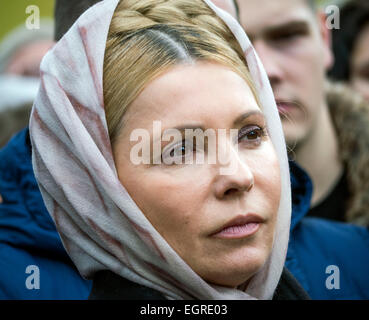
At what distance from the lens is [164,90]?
133 centimetres

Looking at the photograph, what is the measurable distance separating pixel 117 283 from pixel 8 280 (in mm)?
345

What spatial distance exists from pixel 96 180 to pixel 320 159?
1713 millimetres

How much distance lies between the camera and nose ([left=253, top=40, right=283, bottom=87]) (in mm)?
2373

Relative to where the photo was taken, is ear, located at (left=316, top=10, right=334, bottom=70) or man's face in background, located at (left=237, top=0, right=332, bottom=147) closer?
man's face in background, located at (left=237, top=0, right=332, bottom=147)

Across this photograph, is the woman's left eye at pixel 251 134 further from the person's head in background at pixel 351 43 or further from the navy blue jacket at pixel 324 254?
the person's head in background at pixel 351 43

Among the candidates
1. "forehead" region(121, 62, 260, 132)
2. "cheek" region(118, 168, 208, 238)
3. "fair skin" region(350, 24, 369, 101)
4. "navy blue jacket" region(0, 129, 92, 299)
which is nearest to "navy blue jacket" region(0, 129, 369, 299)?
"navy blue jacket" region(0, 129, 92, 299)

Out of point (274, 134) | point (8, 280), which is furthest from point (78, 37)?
point (8, 280)

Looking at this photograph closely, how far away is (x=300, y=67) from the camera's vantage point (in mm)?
2576

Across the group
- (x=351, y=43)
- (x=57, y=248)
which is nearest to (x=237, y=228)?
(x=57, y=248)

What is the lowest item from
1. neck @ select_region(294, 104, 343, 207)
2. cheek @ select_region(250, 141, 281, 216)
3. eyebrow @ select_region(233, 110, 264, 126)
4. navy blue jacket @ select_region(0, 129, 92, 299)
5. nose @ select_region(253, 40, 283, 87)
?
neck @ select_region(294, 104, 343, 207)

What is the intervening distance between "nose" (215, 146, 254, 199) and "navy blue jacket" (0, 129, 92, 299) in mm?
501

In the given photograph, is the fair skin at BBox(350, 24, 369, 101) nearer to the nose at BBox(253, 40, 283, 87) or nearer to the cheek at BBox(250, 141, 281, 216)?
the nose at BBox(253, 40, 283, 87)

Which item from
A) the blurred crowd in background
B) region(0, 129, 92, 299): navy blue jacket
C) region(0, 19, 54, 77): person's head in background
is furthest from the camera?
region(0, 19, 54, 77): person's head in background
